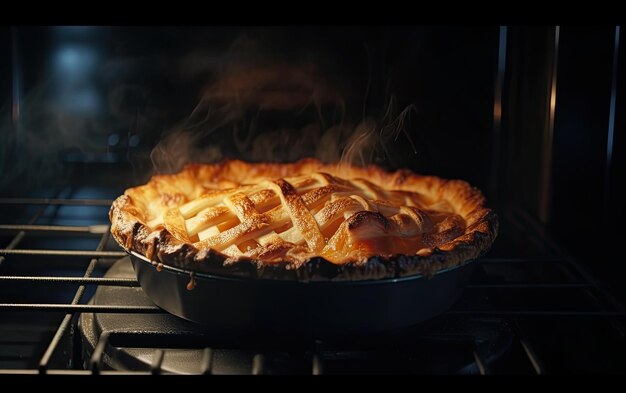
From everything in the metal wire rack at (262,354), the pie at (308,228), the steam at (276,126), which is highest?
the steam at (276,126)

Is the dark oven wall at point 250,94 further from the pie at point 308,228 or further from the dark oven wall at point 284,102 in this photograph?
the pie at point 308,228

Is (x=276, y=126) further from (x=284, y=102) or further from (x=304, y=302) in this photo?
(x=304, y=302)

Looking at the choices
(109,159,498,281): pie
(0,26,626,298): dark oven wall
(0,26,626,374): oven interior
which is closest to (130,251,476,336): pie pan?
(109,159,498,281): pie


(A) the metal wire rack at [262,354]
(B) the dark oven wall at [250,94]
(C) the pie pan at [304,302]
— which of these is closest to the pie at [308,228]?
(C) the pie pan at [304,302]

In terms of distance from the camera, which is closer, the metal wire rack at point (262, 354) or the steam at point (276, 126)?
the metal wire rack at point (262, 354)

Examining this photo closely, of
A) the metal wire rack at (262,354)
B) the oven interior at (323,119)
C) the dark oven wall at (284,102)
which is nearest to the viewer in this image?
the metal wire rack at (262,354)

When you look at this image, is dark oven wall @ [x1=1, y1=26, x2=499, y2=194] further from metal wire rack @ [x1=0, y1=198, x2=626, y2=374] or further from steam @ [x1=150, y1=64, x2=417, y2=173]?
metal wire rack @ [x1=0, y1=198, x2=626, y2=374]

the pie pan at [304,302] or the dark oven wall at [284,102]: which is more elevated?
the dark oven wall at [284,102]
